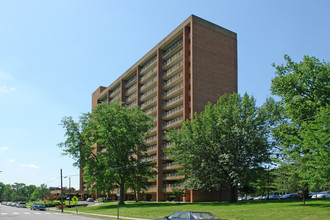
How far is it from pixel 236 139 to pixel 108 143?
71.9ft

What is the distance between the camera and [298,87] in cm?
3422

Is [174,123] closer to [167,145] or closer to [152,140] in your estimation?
[167,145]

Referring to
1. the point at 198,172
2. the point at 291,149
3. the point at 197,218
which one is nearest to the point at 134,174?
the point at 198,172

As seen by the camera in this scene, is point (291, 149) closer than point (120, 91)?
Yes

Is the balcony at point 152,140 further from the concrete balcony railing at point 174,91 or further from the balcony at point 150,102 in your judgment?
the concrete balcony railing at point 174,91

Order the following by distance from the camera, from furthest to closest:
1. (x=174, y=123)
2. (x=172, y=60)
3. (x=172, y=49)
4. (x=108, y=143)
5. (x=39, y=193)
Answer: (x=39, y=193) → (x=172, y=49) → (x=172, y=60) → (x=174, y=123) → (x=108, y=143)

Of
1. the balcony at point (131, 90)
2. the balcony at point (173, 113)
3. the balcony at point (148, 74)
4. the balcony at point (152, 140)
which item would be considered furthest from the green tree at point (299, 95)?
the balcony at point (131, 90)

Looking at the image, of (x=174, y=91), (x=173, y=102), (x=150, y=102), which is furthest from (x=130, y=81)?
(x=173, y=102)

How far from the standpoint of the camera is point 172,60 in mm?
67688

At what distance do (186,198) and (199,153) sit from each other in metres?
17.4

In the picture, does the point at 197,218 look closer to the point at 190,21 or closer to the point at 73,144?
the point at 73,144

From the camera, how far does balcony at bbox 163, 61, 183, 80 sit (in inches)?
2575

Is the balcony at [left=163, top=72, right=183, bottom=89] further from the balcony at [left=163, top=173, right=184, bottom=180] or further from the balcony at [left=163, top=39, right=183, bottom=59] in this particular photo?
the balcony at [left=163, top=173, right=184, bottom=180]

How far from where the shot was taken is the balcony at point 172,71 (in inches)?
2575
